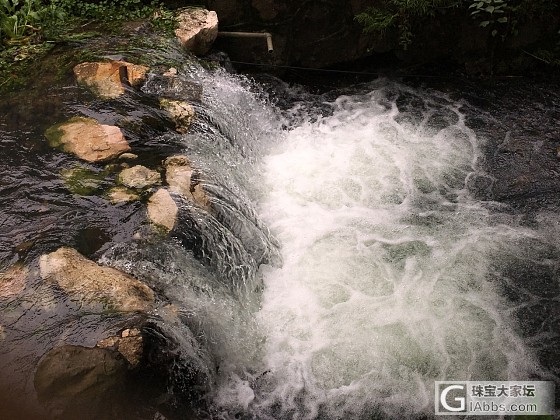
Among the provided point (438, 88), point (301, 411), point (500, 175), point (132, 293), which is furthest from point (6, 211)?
point (438, 88)

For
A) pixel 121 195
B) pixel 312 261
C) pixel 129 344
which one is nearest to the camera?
pixel 129 344

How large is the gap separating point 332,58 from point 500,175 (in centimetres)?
254

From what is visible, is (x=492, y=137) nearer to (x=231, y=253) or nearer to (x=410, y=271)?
(x=410, y=271)

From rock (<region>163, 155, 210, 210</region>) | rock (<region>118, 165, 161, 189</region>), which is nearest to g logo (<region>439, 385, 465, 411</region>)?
rock (<region>163, 155, 210, 210</region>)

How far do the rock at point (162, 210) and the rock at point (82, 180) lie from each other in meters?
0.46

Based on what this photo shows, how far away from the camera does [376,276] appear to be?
4.03m

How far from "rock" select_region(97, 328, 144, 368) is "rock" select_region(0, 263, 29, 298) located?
0.69m

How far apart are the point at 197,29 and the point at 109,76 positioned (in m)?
1.27

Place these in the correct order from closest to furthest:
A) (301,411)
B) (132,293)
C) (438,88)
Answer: (132,293) < (301,411) < (438,88)

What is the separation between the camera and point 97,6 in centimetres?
547

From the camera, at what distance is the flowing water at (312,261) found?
129 inches

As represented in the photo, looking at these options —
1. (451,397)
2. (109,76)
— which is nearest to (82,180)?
(109,76)

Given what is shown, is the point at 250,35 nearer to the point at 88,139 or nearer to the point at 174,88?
the point at 174,88

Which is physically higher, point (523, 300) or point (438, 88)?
point (438, 88)
